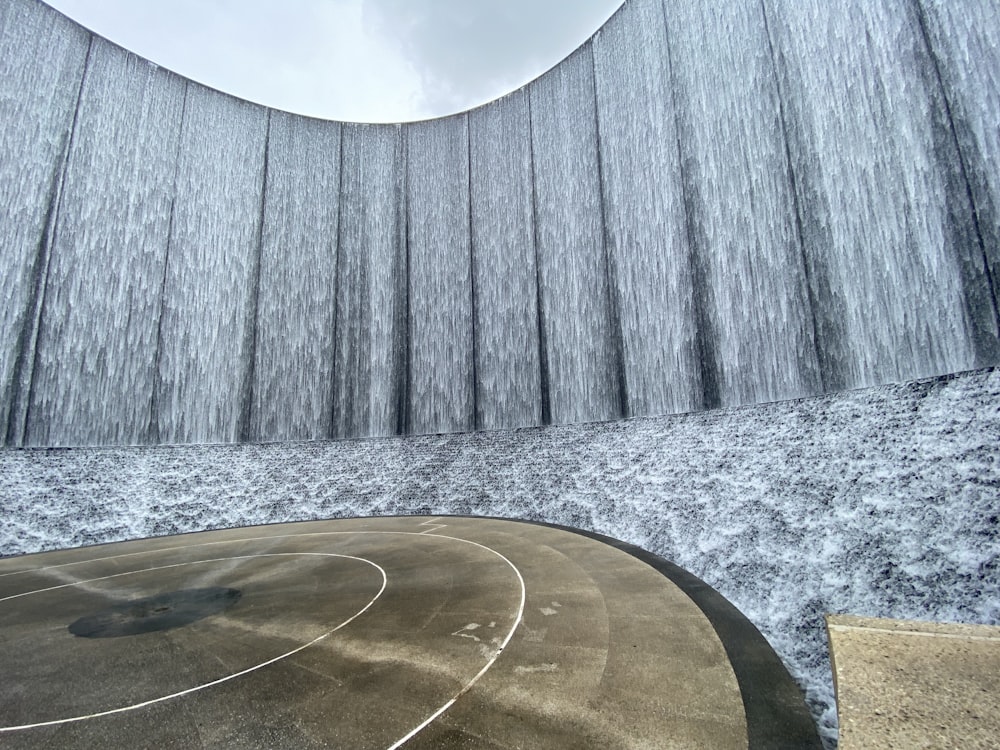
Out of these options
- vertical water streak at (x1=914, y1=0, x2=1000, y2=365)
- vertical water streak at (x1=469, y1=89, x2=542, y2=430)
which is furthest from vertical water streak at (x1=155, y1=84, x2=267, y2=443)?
vertical water streak at (x1=914, y1=0, x2=1000, y2=365)

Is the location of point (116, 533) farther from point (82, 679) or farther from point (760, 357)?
point (760, 357)

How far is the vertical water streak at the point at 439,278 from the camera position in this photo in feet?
40.7

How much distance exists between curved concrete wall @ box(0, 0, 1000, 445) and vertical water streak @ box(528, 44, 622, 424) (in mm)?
61

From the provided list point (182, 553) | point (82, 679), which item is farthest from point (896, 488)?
point (182, 553)

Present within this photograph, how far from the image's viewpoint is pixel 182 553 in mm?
7113

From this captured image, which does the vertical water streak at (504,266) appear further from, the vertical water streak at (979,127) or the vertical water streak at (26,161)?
the vertical water streak at (26,161)

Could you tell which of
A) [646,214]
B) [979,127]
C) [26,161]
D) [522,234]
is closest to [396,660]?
Result: [979,127]

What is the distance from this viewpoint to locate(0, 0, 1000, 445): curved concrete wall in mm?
6215

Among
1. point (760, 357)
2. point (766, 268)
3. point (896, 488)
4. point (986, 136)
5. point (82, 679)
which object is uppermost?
point (986, 136)

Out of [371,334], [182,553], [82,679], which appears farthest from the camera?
[371,334]

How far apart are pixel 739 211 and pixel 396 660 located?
8814 mm

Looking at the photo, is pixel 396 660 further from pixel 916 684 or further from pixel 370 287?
pixel 370 287

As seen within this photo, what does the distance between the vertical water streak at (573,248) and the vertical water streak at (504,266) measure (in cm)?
41

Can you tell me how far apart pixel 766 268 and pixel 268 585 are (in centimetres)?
899
